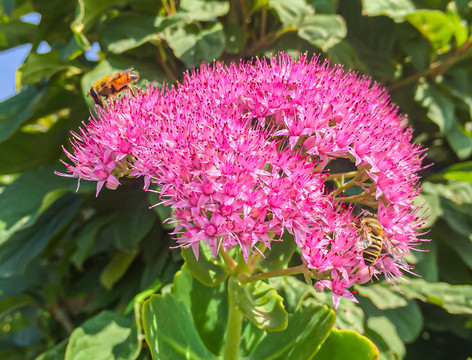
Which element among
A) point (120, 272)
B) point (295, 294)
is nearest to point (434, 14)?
point (295, 294)

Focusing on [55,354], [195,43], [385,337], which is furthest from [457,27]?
[55,354]

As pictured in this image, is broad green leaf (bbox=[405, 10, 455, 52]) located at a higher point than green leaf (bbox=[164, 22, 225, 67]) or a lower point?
higher

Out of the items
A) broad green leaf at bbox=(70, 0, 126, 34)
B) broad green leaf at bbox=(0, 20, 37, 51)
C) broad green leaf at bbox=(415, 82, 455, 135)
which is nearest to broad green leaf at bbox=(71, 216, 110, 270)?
broad green leaf at bbox=(70, 0, 126, 34)

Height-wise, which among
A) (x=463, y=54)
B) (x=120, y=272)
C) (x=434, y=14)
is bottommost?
(x=120, y=272)

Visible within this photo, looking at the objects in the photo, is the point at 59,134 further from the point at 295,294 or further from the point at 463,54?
the point at 463,54

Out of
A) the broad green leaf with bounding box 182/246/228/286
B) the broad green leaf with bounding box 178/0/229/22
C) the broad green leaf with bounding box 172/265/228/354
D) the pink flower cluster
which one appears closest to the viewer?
the pink flower cluster

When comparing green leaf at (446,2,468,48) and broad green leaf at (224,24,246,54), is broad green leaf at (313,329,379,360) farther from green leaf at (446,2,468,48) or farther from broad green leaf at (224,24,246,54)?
green leaf at (446,2,468,48)

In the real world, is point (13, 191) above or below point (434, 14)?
below
